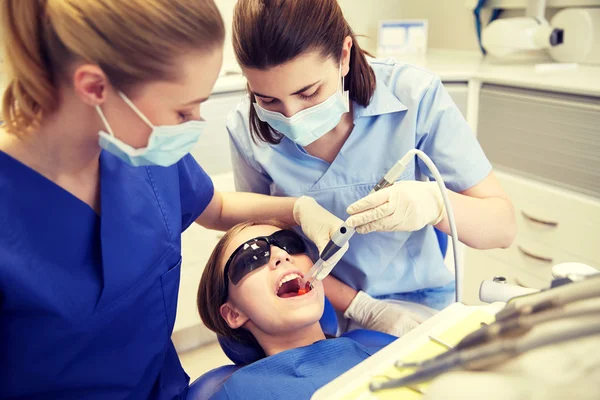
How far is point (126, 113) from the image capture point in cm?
84

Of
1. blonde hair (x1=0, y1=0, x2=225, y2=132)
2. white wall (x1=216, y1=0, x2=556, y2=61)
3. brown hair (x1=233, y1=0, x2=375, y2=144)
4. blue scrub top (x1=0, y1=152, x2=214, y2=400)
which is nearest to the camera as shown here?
blonde hair (x1=0, y1=0, x2=225, y2=132)

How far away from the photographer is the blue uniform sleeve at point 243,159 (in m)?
1.45

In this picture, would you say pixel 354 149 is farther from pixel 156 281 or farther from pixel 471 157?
pixel 156 281

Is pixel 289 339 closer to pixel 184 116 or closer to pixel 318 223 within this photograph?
pixel 318 223

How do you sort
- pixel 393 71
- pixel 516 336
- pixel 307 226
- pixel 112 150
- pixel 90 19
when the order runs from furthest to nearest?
pixel 393 71 < pixel 307 226 < pixel 112 150 < pixel 90 19 < pixel 516 336

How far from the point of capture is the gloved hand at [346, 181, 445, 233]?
113cm

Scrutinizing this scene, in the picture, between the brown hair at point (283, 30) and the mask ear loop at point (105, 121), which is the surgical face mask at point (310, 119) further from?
the mask ear loop at point (105, 121)

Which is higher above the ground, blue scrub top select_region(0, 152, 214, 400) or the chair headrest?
blue scrub top select_region(0, 152, 214, 400)

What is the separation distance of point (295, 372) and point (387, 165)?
57 cm

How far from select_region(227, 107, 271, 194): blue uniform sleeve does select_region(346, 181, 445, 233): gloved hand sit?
426mm

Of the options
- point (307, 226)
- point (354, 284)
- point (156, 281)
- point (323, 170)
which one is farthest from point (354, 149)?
point (156, 281)

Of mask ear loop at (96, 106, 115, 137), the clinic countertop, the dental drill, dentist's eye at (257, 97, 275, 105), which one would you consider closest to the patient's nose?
the dental drill

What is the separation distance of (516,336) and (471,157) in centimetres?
88

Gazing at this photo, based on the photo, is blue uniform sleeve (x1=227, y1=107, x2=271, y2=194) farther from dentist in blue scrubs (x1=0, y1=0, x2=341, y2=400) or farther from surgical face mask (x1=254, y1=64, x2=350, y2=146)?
dentist in blue scrubs (x1=0, y1=0, x2=341, y2=400)
